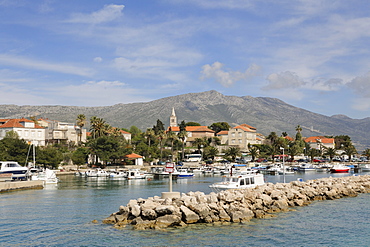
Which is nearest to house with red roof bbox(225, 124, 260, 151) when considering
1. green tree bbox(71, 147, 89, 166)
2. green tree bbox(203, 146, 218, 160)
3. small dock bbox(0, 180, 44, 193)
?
→ green tree bbox(203, 146, 218, 160)

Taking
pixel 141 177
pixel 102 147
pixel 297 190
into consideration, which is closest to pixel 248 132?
pixel 102 147

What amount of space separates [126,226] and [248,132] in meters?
153

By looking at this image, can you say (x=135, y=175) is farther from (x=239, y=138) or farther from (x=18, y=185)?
(x=239, y=138)

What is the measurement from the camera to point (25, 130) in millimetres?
129625

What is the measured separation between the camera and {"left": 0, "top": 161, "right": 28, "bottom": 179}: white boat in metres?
62.1

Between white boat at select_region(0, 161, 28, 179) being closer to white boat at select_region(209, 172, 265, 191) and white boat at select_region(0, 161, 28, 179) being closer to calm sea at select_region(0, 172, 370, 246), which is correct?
calm sea at select_region(0, 172, 370, 246)

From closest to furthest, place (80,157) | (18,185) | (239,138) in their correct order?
(18,185)
(80,157)
(239,138)

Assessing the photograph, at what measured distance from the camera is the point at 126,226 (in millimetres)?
25812

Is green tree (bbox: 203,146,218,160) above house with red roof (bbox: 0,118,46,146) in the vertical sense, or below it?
below

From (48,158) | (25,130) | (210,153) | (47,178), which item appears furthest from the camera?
(210,153)

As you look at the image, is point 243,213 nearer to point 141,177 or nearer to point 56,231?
point 56,231

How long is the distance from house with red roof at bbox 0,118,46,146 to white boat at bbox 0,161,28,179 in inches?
2532

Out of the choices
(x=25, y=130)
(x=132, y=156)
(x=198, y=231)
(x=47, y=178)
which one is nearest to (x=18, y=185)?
(x=47, y=178)

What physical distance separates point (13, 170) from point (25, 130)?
234ft
